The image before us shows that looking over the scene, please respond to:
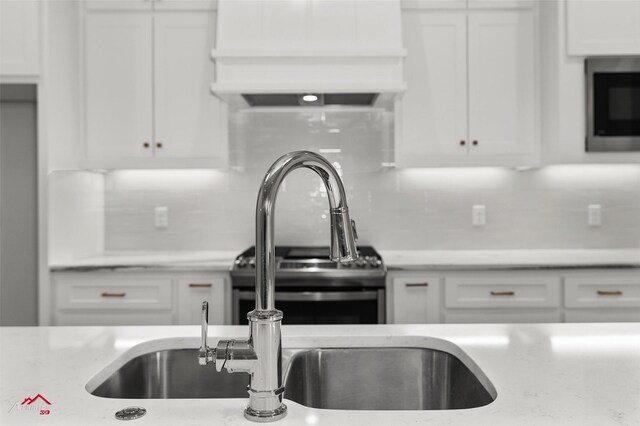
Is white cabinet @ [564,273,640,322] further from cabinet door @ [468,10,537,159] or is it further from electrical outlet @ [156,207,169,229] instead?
electrical outlet @ [156,207,169,229]

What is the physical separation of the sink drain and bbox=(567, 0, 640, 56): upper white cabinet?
2.76 metres

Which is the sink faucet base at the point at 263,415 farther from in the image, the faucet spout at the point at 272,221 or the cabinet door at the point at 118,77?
the cabinet door at the point at 118,77

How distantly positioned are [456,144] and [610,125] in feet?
2.53

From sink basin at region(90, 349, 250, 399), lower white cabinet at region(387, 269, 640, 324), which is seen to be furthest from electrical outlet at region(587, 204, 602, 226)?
sink basin at region(90, 349, 250, 399)

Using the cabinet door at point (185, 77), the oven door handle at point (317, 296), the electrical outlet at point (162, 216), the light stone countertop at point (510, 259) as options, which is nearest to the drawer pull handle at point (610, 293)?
the light stone countertop at point (510, 259)

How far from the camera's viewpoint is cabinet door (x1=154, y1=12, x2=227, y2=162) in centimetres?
302

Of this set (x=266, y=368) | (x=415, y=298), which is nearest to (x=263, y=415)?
(x=266, y=368)

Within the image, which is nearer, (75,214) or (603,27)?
(603,27)

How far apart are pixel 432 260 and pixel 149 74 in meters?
1.80

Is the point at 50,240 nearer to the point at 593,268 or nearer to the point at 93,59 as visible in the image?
the point at 93,59

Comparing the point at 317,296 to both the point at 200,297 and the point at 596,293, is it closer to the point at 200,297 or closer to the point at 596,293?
the point at 200,297

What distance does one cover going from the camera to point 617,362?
1.11 meters

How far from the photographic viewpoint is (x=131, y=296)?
2.77 meters
